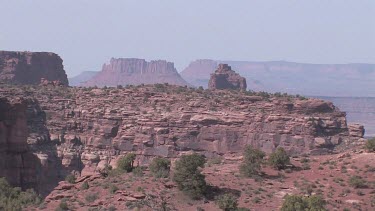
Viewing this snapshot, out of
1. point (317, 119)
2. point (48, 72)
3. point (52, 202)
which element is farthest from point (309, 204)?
point (48, 72)

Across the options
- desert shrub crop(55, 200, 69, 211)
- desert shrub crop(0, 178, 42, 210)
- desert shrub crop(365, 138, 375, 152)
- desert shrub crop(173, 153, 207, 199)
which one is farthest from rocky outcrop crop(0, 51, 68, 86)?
desert shrub crop(55, 200, 69, 211)

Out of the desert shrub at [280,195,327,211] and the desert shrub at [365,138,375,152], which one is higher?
the desert shrub at [365,138,375,152]

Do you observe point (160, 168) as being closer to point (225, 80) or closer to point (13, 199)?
point (13, 199)

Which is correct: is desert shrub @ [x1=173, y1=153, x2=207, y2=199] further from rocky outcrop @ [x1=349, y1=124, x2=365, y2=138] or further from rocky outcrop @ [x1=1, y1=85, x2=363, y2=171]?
rocky outcrop @ [x1=349, y1=124, x2=365, y2=138]

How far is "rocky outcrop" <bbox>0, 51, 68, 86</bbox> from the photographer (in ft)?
302

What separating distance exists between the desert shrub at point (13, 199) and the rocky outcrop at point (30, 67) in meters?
45.9

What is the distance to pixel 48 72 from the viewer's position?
96.4 metres

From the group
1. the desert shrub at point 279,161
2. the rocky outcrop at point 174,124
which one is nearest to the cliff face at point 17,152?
the rocky outcrop at point 174,124

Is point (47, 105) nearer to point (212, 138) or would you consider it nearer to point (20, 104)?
point (20, 104)

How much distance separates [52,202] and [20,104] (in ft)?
66.0

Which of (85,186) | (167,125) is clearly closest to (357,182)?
(85,186)

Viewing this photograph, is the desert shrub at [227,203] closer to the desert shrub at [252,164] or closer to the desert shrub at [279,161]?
the desert shrub at [252,164]

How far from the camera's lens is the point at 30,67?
94.6 meters

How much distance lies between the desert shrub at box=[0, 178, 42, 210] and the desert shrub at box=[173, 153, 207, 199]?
764 cm
